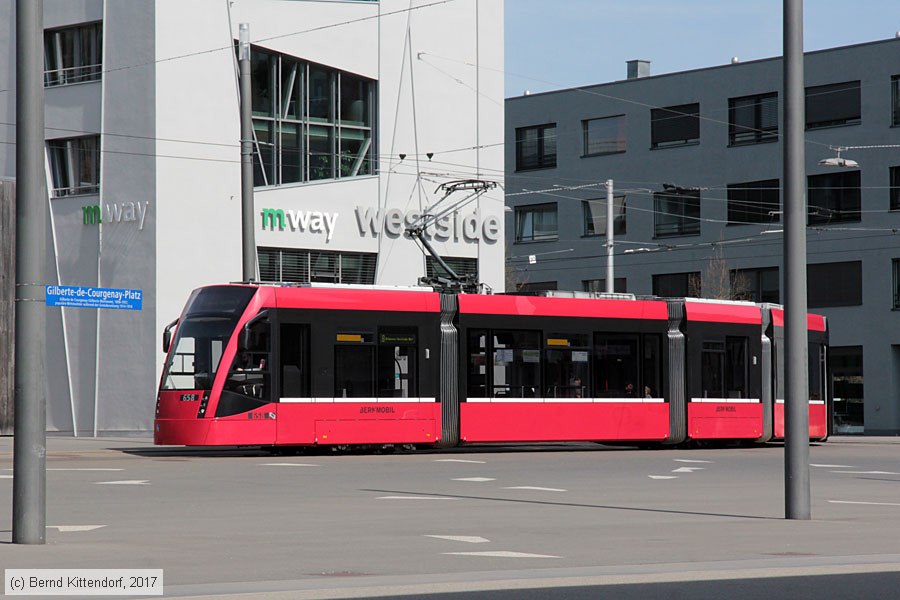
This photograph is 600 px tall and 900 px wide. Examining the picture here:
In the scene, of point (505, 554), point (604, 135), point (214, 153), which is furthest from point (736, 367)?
point (604, 135)

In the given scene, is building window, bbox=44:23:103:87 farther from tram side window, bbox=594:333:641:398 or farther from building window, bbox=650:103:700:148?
building window, bbox=650:103:700:148

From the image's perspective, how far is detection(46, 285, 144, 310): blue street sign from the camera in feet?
93.9

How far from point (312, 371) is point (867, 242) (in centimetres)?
3385

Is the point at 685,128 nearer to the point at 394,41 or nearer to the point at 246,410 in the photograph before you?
the point at 394,41

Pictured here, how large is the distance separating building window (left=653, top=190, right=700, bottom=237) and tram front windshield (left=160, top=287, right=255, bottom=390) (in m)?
36.5

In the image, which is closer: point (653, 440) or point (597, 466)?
point (597, 466)

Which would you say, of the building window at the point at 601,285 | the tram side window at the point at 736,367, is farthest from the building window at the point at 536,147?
the tram side window at the point at 736,367

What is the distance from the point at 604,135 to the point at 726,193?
6746 millimetres

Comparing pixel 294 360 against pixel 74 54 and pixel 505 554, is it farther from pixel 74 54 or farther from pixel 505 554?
pixel 505 554

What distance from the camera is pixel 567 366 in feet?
97.2

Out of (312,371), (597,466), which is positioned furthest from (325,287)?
(597,466)

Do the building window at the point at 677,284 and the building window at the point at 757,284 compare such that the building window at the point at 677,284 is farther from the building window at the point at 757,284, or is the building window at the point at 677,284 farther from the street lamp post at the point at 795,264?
the street lamp post at the point at 795,264

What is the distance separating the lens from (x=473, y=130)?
41.3 meters

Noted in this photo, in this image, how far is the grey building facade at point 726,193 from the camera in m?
54.3
